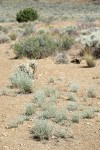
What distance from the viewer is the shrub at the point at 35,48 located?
16672 mm

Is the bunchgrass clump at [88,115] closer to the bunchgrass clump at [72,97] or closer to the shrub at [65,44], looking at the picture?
the bunchgrass clump at [72,97]

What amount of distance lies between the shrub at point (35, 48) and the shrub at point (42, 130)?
9.04 m

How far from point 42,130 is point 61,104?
2.13 m

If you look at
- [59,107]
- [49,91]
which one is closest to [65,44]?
[49,91]

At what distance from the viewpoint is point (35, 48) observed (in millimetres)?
16672

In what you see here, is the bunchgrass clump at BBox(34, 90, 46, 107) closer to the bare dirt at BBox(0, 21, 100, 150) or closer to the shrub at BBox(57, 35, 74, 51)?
the bare dirt at BBox(0, 21, 100, 150)

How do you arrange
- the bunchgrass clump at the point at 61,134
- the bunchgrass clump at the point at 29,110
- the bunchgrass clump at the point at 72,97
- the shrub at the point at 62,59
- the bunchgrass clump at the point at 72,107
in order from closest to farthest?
the bunchgrass clump at the point at 61,134, the bunchgrass clump at the point at 29,110, the bunchgrass clump at the point at 72,107, the bunchgrass clump at the point at 72,97, the shrub at the point at 62,59

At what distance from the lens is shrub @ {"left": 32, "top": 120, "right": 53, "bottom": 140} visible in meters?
7.56

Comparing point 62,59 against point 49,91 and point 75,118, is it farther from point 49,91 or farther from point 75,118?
point 75,118

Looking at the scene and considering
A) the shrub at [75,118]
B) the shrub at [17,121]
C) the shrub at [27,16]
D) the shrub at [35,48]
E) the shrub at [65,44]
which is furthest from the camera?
the shrub at [27,16]

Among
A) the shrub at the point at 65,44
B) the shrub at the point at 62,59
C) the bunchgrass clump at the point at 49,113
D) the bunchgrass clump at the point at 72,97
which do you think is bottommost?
the shrub at the point at 65,44

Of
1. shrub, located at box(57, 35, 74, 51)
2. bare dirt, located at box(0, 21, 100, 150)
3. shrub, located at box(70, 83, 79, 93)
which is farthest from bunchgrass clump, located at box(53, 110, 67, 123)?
shrub, located at box(57, 35, 74, 51)

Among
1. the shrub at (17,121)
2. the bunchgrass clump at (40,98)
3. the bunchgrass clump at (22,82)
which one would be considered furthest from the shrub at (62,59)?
the shrub at (17,121)

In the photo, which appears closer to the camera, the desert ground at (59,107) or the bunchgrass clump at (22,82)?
the desert ground at (59,107)
